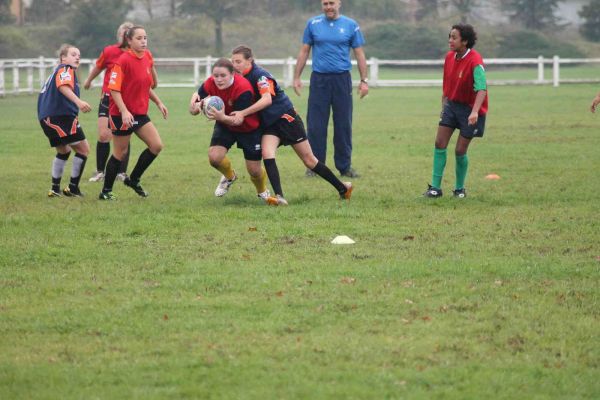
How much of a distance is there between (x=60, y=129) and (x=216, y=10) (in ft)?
180

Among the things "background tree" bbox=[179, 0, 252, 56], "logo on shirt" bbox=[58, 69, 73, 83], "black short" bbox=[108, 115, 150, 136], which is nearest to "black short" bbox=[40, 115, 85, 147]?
"logo on shirt" bbox=[58, 69, 73, 83]

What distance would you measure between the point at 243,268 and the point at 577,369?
9.76 ft

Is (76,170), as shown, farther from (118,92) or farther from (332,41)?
(332,41)

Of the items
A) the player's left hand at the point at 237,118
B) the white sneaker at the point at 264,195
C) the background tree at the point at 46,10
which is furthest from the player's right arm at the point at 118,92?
the background tree at the point at 46,10

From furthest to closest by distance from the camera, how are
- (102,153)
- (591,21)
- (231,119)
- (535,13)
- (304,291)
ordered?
(535,13) → (591,21) → (102,153) → (231,119) → (304,291)

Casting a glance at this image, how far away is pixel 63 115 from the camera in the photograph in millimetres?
→ 12000

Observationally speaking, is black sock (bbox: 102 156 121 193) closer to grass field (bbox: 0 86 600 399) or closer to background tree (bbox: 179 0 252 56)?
grass field (bbox: 0 86 600 399)

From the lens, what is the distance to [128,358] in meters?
5.73

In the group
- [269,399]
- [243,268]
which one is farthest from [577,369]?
[243,268]

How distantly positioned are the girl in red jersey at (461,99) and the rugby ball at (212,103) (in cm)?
235

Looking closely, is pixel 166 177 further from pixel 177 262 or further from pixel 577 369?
pixel 577 369

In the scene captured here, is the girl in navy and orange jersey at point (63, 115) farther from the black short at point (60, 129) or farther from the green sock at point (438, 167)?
the green sock at point (438, 167)

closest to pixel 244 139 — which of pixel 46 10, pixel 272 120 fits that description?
pixel 272 120

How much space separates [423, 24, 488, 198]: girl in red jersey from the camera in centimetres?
1124
